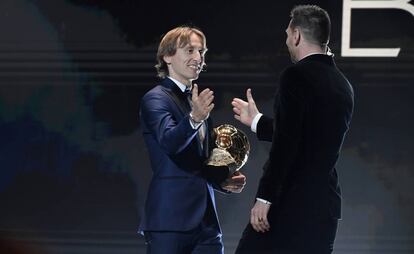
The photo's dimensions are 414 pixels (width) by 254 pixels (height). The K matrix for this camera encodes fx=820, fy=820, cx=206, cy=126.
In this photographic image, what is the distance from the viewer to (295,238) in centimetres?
289

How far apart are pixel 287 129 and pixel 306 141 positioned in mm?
98

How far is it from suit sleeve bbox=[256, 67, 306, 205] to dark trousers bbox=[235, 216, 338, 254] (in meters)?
0.15

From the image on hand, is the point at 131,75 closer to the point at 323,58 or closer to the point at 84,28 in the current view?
the point at 84,28

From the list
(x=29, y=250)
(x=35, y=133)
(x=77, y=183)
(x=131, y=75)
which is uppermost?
(x=131, y=75)

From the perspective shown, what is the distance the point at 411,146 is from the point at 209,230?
75.3 inches

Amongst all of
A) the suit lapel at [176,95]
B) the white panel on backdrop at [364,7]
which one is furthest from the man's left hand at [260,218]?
the white panel on backdrop at [364,7]

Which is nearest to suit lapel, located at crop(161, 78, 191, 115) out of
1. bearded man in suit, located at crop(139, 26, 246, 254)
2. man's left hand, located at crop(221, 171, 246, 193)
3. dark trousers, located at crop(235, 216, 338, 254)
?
bearded man in suit, located at crop(139, 26, 246, 254)

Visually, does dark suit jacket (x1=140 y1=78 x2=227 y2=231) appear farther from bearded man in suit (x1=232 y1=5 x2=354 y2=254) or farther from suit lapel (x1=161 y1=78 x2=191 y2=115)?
bearded man in suit (x1=232 y1=5 x2=354 y2=254)

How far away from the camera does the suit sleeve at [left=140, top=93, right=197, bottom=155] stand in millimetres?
3023

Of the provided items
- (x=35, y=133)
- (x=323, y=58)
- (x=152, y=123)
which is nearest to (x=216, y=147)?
(x=152, y=123)

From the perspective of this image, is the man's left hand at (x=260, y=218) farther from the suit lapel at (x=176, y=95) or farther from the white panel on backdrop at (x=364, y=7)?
the white panel on backdrop at (x=364, y=7)

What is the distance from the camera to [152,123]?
3.16 metres

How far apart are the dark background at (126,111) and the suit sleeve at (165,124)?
158cm

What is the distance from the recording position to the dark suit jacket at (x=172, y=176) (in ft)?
10.4
